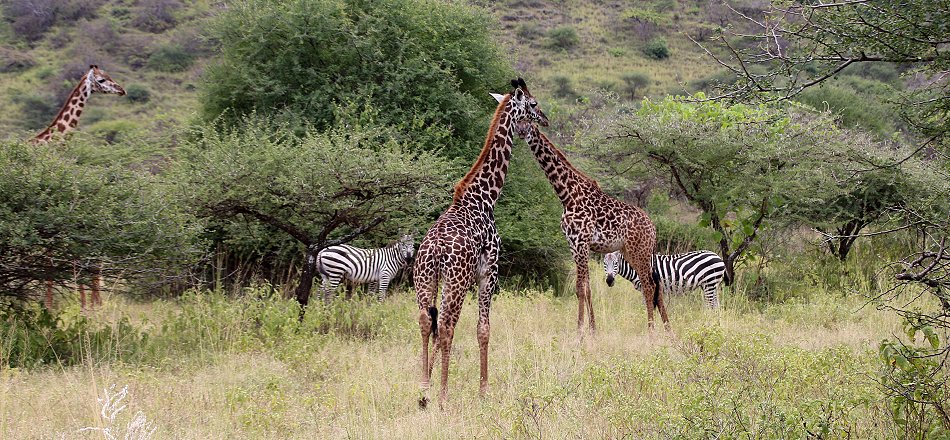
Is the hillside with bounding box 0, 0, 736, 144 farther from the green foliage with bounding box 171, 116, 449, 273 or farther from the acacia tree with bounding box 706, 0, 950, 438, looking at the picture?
the acacia tree with bounding box 706, 0, 950, 438

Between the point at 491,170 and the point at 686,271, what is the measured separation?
219 inches

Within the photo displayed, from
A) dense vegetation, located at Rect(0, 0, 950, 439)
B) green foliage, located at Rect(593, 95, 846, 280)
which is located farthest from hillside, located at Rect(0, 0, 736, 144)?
green foliage, located at Rect(593, 95, 846, 280)

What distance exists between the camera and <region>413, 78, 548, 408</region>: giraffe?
700cm

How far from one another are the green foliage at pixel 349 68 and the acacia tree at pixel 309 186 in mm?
3353

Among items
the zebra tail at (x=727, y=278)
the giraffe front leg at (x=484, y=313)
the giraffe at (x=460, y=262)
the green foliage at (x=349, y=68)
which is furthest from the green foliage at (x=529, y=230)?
the giraffe front leg at (x=484, y=313)

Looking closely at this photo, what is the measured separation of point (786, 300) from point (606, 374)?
7.53 metres

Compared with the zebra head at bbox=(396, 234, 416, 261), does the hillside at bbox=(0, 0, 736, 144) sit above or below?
above

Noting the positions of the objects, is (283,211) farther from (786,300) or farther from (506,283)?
(786,300)

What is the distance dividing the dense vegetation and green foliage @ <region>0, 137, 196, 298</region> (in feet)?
0.11

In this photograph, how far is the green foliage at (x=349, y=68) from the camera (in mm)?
14219

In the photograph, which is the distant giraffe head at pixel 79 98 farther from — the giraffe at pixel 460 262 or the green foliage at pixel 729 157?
the giraffe at pixel 460 262

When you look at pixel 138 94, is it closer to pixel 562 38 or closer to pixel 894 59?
pixel 562 38

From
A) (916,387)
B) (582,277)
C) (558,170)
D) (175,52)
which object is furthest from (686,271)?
(175,52)

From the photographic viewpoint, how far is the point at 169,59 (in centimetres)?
4081
